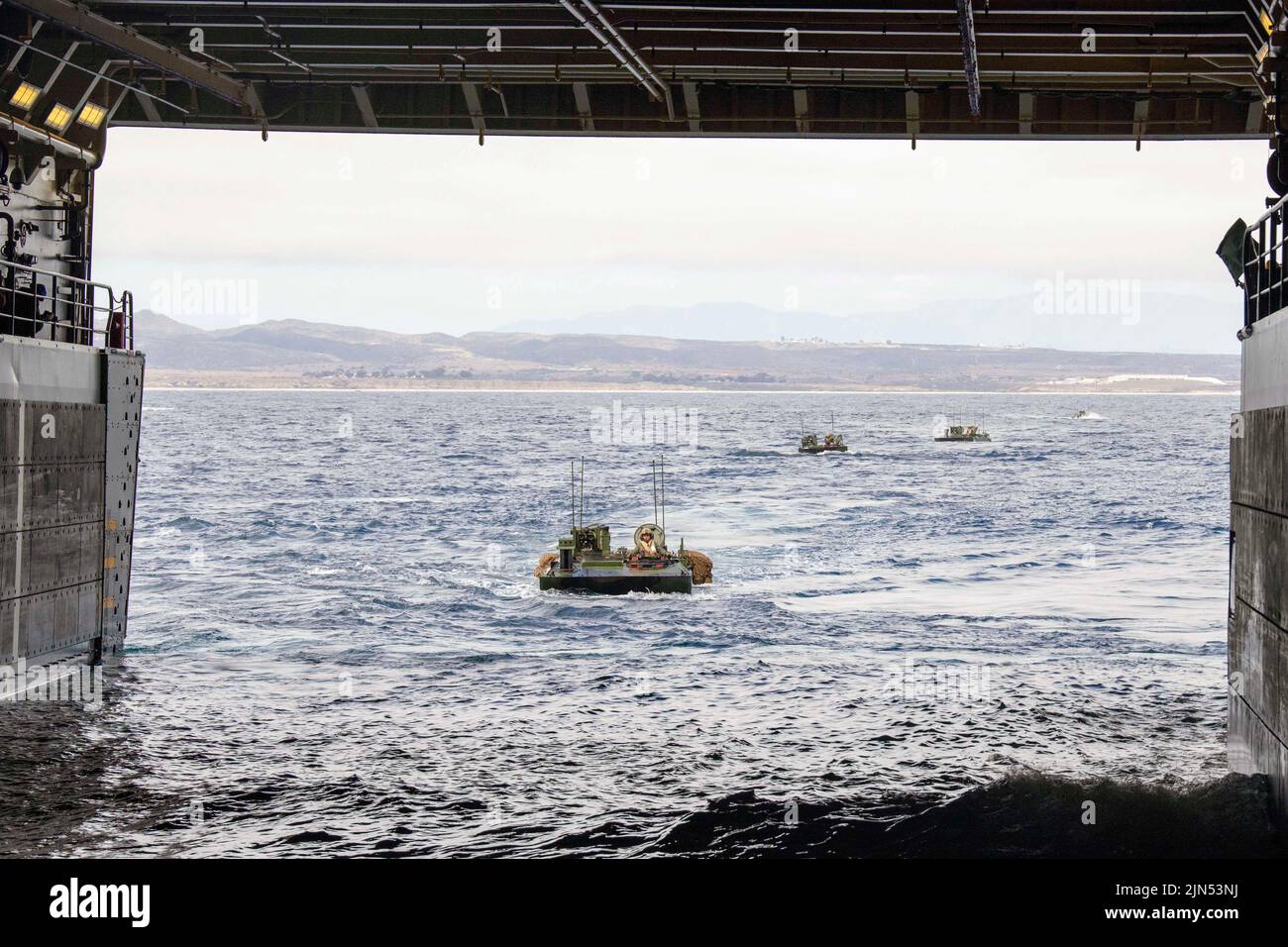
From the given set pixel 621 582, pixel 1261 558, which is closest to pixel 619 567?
pixel 621 582

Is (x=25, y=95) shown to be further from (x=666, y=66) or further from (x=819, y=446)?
(x=819, y=446)

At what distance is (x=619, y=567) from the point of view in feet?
158

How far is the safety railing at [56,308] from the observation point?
25062 mm

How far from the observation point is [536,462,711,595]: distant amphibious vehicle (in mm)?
47250

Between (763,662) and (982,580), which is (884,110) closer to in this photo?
(763,662)

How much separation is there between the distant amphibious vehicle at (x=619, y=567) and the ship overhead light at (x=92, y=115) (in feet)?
77.1

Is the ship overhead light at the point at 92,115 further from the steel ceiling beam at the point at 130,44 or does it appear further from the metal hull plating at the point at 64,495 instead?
the metal hull plating at the point at 64,495

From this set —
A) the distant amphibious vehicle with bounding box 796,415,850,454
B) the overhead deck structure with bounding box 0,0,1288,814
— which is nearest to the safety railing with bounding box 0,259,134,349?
the overhead deck structure with bounding box 0,0,1288,814

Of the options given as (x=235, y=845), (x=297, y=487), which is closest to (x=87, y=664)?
(x=235, y=845)

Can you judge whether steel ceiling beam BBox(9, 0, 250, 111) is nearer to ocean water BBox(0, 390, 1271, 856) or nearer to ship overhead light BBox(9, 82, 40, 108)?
ship overhead light BBox(9, 82, 40, 108)

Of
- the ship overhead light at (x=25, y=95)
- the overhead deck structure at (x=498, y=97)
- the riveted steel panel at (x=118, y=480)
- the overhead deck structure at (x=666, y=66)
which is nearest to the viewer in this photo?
the overhead deck structure at (x=498, y=97)

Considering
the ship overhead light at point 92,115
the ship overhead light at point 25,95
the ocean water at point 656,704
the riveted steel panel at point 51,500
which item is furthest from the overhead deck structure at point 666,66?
the ocean water at point 656,704

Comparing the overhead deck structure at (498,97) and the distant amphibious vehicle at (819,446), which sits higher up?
the overhead deck structure at (498,97)

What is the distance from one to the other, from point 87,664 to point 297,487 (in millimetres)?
80007
